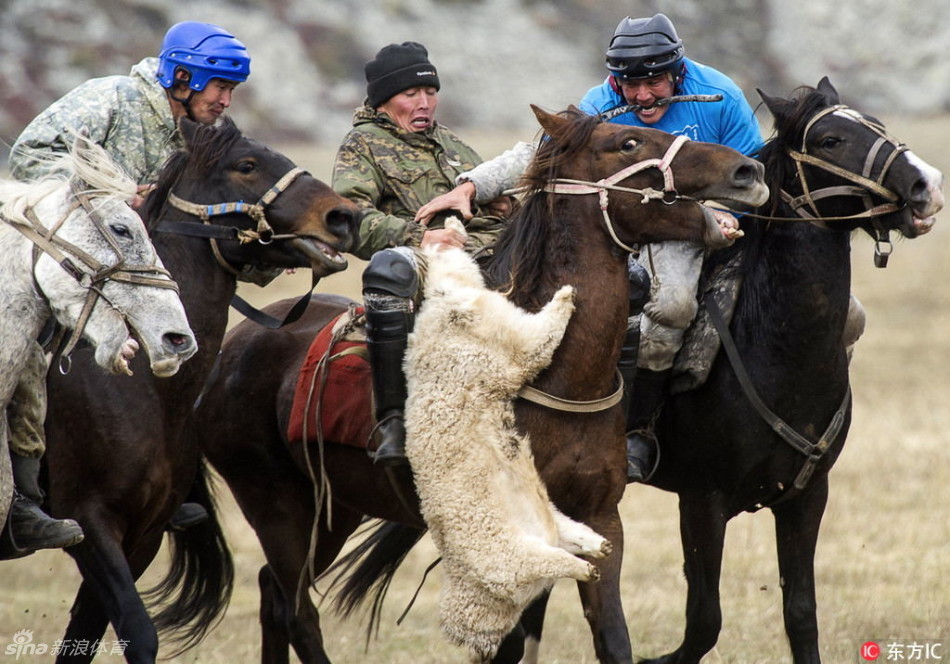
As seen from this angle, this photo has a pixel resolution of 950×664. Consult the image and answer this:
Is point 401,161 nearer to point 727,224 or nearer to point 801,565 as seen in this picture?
point 727,224

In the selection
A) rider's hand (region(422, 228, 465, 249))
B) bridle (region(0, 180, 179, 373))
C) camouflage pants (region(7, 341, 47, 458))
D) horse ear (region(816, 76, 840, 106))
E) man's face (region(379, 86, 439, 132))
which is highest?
horse ear (region(816, 76, 840, 106))

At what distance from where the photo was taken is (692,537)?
6.95 metres

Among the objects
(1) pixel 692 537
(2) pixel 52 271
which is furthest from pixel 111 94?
(1) pixel 692 537

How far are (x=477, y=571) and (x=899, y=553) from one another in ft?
19.7

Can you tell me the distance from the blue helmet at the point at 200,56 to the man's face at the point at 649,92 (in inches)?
75.7

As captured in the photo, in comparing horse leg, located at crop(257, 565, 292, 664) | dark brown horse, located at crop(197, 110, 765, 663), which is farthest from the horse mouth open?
horse leg, located at crop(257, 565, 292, 664)

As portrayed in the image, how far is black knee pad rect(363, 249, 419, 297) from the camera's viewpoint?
221 inches

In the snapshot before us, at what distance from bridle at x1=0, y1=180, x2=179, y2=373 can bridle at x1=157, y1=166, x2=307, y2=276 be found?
0.86 m

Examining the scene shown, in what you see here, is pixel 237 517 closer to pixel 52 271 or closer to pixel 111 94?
pixel 111 94

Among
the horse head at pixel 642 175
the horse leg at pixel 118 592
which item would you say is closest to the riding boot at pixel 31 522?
the horse leg at pixel 118 592

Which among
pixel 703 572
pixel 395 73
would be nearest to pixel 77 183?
pixel 395 73

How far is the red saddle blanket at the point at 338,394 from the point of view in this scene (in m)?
6.45

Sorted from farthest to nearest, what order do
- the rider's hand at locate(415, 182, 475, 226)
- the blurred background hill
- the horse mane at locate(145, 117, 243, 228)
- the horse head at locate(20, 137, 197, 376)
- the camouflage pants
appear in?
the blurred background hill → the rider's hand at locate(415, 182, 475, 226) → the horse mane at locate(145, 117, 243, 228) → the camouflage pants → the horse head at locate(20, 137, 197, 376)

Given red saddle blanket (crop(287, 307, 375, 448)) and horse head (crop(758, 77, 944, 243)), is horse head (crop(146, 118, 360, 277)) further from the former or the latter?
horse head (crop(758, 77, 944, 243))
